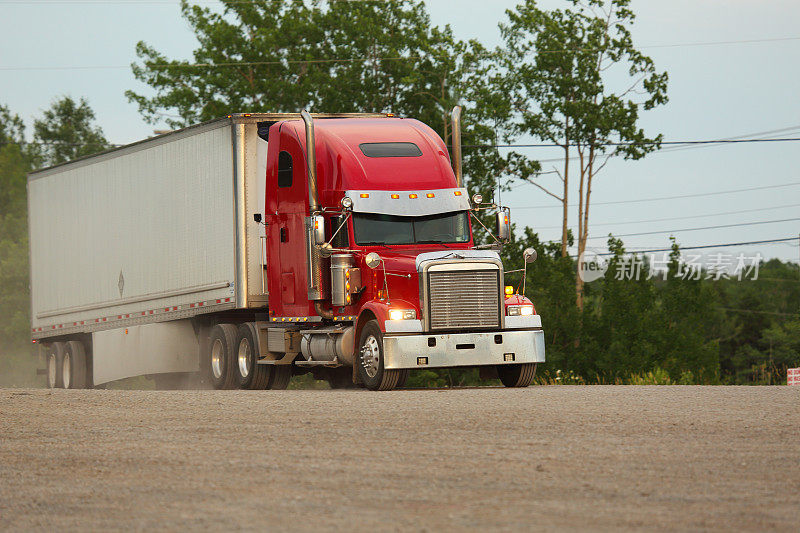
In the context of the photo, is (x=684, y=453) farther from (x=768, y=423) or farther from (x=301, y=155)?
(x=301, y=155)

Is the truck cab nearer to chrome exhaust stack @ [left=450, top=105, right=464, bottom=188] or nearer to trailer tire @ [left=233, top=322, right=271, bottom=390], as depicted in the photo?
chrome exhaust stack @ [left=450, top=105, right=464, bottom=188]

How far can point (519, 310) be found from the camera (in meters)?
20.2

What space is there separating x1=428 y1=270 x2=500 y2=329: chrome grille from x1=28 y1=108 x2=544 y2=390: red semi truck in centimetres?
2

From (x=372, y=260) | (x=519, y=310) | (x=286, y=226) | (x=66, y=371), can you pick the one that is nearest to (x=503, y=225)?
(x=519, y=310)

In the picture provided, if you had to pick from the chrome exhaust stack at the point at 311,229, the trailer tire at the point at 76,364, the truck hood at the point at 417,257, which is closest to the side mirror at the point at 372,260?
the truck hood at the point at 417,257

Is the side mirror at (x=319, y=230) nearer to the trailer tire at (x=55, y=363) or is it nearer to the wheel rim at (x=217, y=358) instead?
the wheel rim at (x=217, y=358)

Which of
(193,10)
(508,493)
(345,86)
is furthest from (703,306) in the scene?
(508,493)

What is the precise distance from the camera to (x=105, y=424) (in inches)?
576

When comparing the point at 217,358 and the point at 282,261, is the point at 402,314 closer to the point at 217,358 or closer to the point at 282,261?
the point at 282,261

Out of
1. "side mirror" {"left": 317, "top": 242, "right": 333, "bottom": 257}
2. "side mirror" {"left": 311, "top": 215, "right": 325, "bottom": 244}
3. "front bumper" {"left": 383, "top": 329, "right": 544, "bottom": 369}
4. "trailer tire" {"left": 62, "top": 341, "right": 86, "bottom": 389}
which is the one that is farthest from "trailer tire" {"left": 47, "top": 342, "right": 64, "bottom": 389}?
"front bumper" {"left": 383, "top": 329, "right": 544, "bottom": 369}

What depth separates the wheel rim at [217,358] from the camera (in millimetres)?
24625

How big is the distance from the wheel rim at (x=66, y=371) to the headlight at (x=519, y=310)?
13.3 m

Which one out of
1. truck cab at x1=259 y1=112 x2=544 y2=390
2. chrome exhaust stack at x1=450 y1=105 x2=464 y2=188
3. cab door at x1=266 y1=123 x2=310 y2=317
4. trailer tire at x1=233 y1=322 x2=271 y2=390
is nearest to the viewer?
truck cab at x1=259 y1=112 x2=544 y2=390

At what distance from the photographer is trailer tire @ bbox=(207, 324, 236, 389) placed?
2406 centimetres
